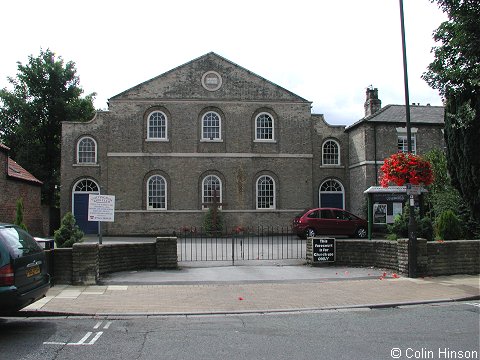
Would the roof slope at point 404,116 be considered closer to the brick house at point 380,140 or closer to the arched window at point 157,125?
the brick house at point 380,140

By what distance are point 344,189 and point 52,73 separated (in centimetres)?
2432

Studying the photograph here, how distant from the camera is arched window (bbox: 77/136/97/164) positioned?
27953 mm

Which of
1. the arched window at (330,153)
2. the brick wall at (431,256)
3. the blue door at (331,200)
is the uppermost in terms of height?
the arched window at (330,153)

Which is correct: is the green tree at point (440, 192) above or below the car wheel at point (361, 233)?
above

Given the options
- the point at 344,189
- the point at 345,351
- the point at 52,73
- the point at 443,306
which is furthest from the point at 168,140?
the point at 345,351

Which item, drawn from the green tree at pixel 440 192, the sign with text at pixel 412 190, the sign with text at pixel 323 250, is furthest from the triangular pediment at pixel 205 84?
the sign with text at pixel 412 190

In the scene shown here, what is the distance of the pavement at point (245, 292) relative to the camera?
917cm

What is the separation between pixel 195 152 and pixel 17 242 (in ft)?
68.0

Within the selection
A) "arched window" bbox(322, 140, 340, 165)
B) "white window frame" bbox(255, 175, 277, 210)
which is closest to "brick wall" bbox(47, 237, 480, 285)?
"white window frame" bbox(255, 175, 277, 210)

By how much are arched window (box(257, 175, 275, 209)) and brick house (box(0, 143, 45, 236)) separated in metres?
12.7

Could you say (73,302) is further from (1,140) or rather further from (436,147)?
(1,140)

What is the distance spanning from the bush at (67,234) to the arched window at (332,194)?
19.4 metres

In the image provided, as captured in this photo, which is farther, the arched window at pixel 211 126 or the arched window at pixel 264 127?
the arched window at pixel 264 127

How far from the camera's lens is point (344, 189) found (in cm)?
2941
